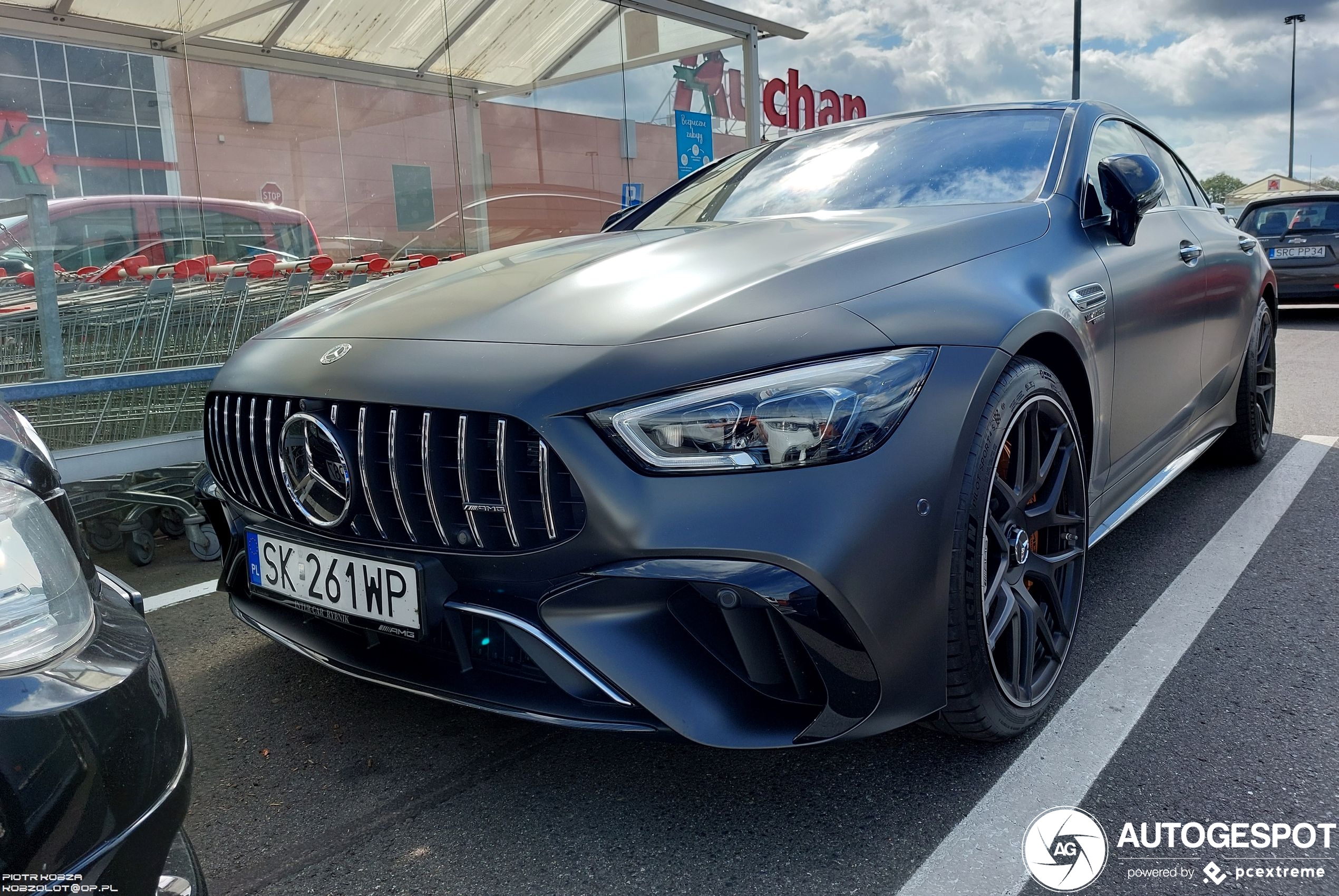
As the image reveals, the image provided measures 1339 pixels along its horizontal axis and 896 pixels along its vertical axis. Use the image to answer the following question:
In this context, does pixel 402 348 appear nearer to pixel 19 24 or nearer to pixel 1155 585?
pixel 1155 585

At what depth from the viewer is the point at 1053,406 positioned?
2307 mm

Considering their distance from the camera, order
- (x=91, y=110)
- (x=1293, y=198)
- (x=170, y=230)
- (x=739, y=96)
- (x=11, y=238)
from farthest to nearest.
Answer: (x=1293, y=198), (x=739, y=96), (x=170, y=230), (x=91, y=110), (x=11, y=238)

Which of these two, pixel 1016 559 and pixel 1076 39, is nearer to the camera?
pixel 1016 559

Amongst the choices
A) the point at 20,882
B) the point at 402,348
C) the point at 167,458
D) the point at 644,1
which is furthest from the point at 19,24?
the point at 20,882

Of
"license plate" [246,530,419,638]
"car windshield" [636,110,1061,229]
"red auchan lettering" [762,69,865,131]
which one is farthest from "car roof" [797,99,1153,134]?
"red auchan lettering" [762,69,865,131]

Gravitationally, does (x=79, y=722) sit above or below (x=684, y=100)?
below

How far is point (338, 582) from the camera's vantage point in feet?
6.58

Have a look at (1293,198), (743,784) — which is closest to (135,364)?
(743,784)

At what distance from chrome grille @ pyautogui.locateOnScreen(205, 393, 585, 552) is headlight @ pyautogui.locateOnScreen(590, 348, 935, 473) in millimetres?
153

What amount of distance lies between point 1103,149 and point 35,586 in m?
3.01

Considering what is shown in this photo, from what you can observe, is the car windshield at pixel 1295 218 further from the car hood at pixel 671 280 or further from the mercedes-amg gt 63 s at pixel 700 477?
the mercedes-amg gt 63 s at pixel 700 477

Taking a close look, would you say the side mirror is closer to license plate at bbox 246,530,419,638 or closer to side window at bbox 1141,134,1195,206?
side window at bbox 1141,134,1195,206

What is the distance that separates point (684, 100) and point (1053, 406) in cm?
828

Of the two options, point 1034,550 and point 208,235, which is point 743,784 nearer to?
point 1034,550
